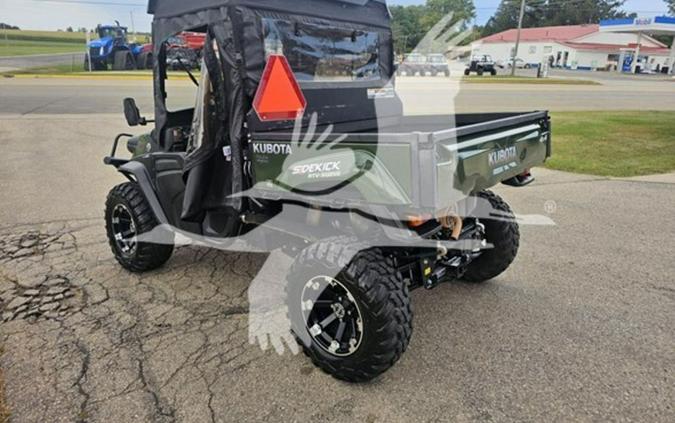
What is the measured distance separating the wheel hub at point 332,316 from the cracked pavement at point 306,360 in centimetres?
23

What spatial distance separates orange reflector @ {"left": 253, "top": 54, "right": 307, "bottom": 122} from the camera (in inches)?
124

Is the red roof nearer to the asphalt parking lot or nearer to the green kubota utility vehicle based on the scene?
the asphalt parking lot

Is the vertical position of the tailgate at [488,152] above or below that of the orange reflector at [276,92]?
below

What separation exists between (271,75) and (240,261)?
2.09 metres

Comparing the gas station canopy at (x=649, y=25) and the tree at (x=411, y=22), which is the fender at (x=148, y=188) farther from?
the gas station canopy at (x=649, y=25)

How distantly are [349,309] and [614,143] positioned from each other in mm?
10195

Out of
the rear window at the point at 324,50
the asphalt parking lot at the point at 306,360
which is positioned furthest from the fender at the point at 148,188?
the rear window at the point at 324,50

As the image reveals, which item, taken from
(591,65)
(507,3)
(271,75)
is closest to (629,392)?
(271,75)

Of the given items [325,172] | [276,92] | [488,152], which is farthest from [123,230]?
[488,152]

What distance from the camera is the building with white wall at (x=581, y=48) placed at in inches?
2569

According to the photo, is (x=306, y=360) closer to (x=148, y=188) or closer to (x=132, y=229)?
(x=148, y=188)

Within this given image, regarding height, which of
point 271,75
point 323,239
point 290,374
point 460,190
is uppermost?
point 271,75

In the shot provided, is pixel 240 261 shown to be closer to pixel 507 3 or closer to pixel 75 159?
pixel 75 159

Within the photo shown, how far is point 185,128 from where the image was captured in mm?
4238
